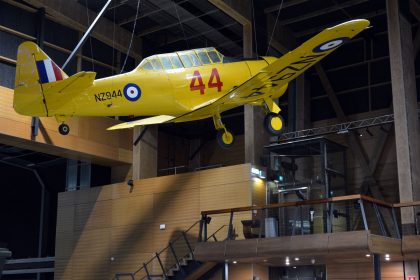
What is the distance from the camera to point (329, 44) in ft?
37.3

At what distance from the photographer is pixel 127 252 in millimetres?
22203

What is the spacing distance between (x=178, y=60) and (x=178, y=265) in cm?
785

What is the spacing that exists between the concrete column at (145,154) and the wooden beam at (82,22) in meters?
3.08

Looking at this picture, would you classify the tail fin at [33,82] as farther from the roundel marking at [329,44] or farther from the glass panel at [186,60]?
the roundel marking at [329,44]

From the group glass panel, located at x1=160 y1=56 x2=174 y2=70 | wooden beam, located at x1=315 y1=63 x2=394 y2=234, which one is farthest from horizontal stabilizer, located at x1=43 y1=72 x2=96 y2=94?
wooden beam, located at x1=315 y1=63 x2=394 y2=234

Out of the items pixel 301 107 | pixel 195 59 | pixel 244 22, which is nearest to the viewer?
pixel 195 59

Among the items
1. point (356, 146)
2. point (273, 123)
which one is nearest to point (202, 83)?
point (273, 123)

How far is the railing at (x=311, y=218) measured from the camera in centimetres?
1419


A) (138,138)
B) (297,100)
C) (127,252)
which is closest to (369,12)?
(297,100)

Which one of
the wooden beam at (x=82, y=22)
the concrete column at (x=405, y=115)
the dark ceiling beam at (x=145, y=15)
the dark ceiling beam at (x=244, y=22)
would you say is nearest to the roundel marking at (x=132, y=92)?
the dark ceiling beam at (x=244, y=22)

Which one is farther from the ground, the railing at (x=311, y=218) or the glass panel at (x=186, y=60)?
the glass panel at (x=186, y=60)

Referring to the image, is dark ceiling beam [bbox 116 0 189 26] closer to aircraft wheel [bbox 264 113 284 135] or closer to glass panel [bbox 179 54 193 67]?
glass panel [bbox 179 54 193 67]

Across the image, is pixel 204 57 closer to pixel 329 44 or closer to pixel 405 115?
pixel 329 44

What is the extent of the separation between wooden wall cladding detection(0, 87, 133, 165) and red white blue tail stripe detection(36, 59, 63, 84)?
6.87 m
